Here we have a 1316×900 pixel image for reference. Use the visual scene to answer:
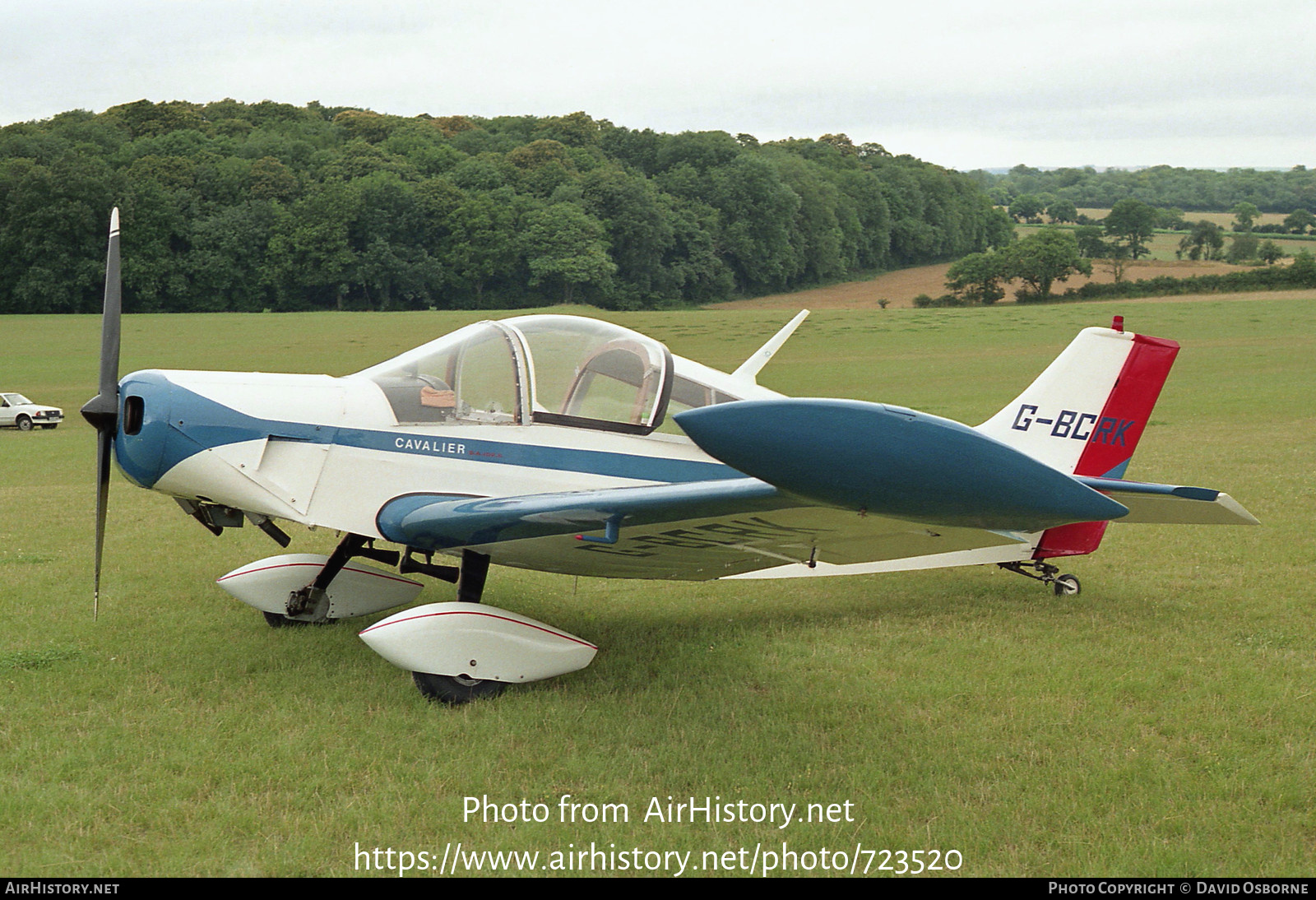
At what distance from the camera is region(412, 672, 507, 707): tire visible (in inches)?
210

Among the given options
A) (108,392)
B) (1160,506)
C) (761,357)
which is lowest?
(1160,506)

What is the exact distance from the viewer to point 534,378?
19.0 ft

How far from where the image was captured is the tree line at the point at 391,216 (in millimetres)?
56906

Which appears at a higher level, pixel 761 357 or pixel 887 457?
pixel 761 357

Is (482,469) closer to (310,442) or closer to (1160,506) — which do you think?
(310,442)

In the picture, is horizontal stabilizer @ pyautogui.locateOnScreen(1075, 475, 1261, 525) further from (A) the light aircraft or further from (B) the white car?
(B) the white car

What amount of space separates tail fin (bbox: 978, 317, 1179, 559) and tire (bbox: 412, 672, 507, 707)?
4.19m

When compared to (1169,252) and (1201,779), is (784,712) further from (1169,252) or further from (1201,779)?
(1169,252)

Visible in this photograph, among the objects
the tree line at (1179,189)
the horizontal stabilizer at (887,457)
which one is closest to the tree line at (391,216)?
the tree line at (1179,189)

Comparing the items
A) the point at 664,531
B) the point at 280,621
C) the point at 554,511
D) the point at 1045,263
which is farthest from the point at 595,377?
the point at 1045,263

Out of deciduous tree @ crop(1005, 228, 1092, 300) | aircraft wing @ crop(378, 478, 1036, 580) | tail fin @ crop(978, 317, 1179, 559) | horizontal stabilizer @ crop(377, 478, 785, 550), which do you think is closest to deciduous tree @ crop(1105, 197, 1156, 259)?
deciduous tree @ crop(1005, 228, 1092, 300)

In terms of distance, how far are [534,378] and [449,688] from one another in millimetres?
1754
